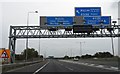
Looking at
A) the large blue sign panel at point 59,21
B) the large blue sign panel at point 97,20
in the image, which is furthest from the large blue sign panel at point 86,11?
the large blue sign panel at point 59,21

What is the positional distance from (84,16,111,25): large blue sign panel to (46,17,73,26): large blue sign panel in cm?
270

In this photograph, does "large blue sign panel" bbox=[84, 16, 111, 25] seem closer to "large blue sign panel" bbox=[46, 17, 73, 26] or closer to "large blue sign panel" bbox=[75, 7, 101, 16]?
"large blue sign panel" bbox=[75, 7, 101, 16]

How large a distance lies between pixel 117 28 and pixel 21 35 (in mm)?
17242

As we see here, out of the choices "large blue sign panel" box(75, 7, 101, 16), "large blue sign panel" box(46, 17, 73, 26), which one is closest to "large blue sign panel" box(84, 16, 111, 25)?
"large blue sign panel" box(75, 7, 101, 16)

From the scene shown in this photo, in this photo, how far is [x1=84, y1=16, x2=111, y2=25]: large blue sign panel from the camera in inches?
1606

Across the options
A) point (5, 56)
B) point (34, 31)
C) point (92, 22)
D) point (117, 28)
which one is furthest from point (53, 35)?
point (5, 56)

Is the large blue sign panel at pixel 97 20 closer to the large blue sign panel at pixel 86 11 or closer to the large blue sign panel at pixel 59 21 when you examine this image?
the large blue sign panel at pixel 86 11

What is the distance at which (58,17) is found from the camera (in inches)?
1639

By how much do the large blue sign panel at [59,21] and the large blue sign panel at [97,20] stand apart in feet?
8.87

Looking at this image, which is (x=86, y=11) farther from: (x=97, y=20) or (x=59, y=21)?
(x=59, y=21)

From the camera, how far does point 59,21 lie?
4156 cm

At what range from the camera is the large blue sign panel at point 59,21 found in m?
41.5

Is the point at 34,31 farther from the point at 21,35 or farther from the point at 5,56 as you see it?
the point at 5,56

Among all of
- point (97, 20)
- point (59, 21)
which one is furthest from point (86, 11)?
point (59, 21)
